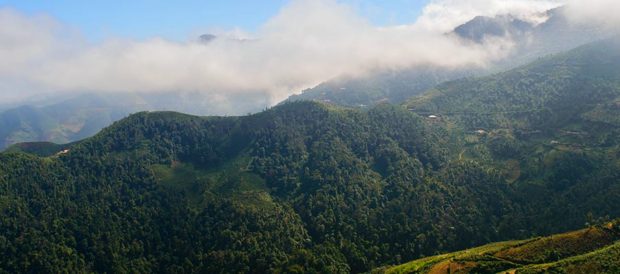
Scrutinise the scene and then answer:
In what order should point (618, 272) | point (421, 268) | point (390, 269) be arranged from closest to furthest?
point (618, 272) → point (421, 268) → point (390, 269)

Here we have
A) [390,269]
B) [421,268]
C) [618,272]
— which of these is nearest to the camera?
[618,272]

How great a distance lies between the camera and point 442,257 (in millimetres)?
195500

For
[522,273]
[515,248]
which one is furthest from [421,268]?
[522,273]

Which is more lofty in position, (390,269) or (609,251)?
(609,251)

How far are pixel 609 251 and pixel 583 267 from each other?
1073cm

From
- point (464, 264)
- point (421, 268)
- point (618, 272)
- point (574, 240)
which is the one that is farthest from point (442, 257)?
point (618, 272)

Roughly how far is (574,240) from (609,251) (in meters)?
26.5

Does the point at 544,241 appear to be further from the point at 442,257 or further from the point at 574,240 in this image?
the point at 442,257

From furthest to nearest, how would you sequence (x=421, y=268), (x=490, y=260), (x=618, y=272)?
(x=421, y=268) < (x=490, y=260) < (x=618, y=272)

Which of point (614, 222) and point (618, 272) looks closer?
point (618, 272)

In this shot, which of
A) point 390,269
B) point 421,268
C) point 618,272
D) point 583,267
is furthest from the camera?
point 390,269

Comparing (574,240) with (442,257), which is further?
(442,257)

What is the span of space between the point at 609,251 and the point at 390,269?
251ft

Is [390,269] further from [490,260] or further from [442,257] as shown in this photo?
[490,260]
